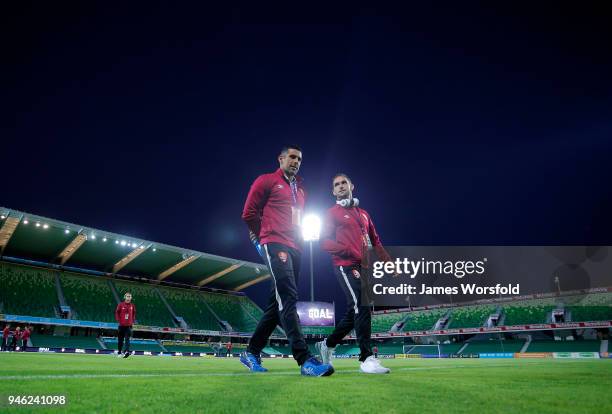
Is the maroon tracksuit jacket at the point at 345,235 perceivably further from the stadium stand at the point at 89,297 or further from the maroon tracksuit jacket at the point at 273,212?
the stadium stand at the point at 89,297

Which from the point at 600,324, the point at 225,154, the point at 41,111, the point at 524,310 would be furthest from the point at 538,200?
the point at 41,111

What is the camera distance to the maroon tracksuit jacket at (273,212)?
4.33 meters

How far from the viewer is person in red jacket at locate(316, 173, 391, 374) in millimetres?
5012

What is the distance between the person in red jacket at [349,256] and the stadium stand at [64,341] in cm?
3265

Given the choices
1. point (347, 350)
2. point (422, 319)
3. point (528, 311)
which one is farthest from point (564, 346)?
point (347, 350)

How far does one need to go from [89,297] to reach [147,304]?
5803 mm

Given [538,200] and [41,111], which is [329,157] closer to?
[538,200]

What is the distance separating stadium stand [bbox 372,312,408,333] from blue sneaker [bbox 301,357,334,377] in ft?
155

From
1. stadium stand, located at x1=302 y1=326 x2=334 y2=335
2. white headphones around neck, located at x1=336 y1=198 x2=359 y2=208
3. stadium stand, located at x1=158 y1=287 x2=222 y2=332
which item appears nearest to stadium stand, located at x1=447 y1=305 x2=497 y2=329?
stadium stand, located at x1=302 y1=326 x2=334 y2=335

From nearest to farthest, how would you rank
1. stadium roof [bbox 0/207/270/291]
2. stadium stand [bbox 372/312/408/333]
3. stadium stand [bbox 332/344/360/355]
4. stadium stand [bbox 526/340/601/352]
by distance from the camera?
stadium roof [bbox 0/207/270/291]
stadium stand [bbox 526/340/601/352]
stadium stand [bbox 372/312/408/333]
stadium stand [bbox 332/344/360/355]

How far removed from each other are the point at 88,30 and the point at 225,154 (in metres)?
30.9

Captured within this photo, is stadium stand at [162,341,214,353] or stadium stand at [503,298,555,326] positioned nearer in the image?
stadium stand at [503,298,555,326]

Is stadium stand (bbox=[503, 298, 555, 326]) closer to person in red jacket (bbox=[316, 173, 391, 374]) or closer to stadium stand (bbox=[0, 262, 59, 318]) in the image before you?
person in red jacket (bbox=[316, 173, 391, 374])

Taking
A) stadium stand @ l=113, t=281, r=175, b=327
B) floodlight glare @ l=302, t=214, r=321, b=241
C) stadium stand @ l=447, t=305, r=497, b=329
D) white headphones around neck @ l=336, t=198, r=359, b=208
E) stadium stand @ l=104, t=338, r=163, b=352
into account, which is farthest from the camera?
stadium stand @ l=447, t=305, r=497, b=329
